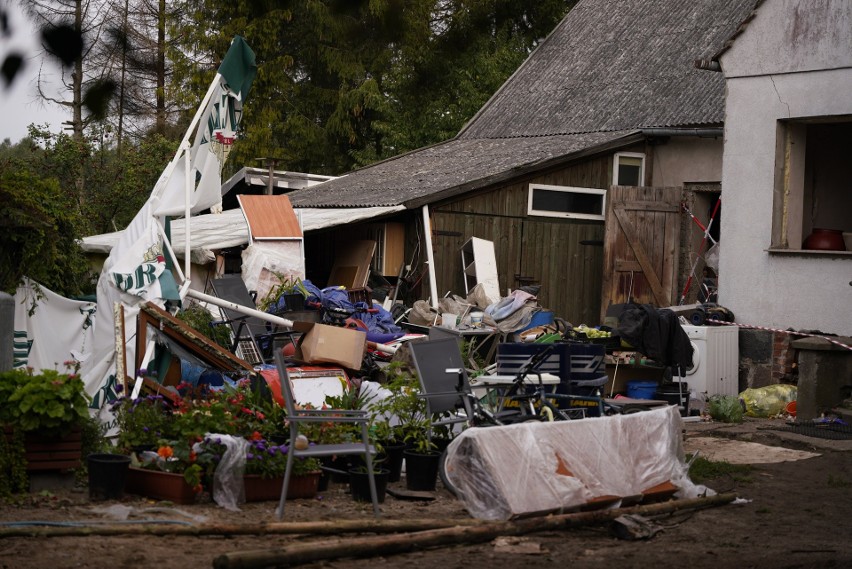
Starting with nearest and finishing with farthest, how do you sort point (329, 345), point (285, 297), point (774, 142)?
point (329, 345)
point (285, 297)
point (774, 142)

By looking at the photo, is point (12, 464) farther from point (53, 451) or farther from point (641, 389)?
point (641, 389)

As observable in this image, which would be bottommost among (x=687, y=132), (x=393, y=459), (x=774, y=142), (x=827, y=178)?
(x=393, y=459)

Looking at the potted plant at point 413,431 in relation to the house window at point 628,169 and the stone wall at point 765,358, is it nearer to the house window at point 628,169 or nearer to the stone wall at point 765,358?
the stone wall at point 765,358

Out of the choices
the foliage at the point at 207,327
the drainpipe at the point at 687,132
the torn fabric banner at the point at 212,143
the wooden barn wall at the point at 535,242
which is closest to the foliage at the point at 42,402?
the torn fabric banner at the point at 212,143

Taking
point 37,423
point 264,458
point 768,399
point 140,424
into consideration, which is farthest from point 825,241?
point 37,423

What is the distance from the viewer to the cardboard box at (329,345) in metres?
10.5

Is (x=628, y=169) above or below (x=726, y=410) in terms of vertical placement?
above

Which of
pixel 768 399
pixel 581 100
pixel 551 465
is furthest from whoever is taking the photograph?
pixel 581 100

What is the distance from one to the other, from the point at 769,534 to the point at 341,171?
21416mm

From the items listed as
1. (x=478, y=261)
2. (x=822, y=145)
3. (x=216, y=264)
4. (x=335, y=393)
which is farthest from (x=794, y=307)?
(x=216, y=264)

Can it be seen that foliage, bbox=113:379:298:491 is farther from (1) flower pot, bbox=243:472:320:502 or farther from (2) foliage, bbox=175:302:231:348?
(2) foliage, bbox=175:302:231:348

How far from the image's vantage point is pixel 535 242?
1589cm

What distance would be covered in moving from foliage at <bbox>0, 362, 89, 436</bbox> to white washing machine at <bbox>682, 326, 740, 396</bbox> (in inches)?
295

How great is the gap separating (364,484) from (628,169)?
35.5 feet
